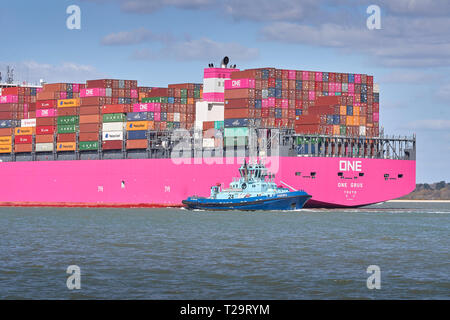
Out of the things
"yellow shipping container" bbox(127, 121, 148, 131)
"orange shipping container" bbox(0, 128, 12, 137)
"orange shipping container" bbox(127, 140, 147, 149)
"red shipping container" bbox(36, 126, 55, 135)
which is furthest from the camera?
"orange shipping container" bbox(0, 128, 12, 137)

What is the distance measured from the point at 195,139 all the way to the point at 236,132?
243 inches

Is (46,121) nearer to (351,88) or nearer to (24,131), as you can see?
(24,131)

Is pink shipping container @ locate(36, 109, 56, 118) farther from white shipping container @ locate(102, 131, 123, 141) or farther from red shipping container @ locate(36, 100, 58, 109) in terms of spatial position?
white shipping container @ locate(102, 131, 123, 141)

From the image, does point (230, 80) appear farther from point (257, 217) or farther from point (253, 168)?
point (257, 217)

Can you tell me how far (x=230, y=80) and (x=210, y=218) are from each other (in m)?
17.3

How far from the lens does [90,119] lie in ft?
268

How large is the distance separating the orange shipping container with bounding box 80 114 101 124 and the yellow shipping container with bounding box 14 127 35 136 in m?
7.77

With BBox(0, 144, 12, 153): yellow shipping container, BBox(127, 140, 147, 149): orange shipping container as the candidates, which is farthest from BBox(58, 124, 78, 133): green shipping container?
BBox(0, 144, 12, 153): yellow shipping container

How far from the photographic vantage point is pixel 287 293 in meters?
24.8

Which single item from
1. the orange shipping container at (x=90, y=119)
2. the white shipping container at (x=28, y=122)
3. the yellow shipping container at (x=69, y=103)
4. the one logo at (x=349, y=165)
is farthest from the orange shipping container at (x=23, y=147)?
the one logo at (x=349, y=165)

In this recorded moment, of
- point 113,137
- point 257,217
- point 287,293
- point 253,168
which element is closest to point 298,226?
point 257,217

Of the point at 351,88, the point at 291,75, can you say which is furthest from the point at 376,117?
the point at 291,75

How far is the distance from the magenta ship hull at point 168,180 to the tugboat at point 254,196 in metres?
1.91

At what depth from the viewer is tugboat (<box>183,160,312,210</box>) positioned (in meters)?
67.2
